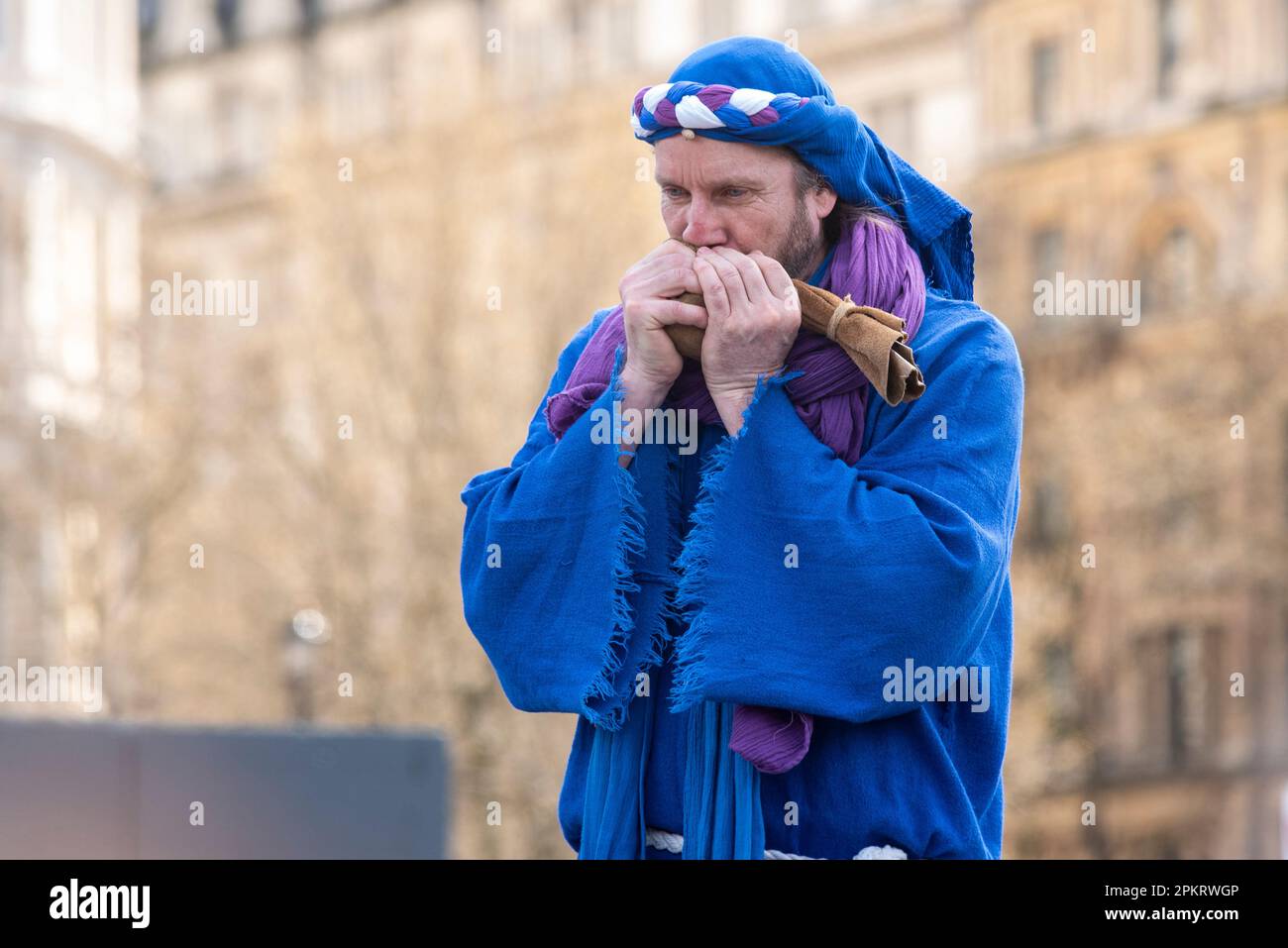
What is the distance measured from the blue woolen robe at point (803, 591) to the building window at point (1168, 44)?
114 feet

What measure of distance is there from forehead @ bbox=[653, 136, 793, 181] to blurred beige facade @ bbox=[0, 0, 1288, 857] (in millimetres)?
18516

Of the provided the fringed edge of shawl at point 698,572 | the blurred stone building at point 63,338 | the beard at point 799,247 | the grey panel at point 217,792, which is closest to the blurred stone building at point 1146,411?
the blurred stone building at point 63,338

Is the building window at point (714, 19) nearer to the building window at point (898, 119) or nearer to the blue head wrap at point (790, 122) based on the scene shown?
the building window at point (898, 119)

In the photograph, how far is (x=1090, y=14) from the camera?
122 feet

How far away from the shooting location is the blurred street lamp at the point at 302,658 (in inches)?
803

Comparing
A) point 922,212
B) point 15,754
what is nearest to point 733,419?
point 922,212

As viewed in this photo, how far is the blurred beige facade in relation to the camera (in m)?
24.1

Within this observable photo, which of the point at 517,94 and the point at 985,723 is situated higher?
the point at 517,94

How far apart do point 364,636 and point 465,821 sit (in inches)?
92.4

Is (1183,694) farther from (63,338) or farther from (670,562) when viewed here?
(670,562)

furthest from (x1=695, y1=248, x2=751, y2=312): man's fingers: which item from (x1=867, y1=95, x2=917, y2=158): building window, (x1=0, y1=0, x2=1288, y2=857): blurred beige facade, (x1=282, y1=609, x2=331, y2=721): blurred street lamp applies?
(x1=867, y1=95, x2=917, y2=158): building window

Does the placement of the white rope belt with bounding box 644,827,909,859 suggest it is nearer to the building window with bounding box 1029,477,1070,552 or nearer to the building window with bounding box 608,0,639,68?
the building window with bounding box 1029,477,1070,552
